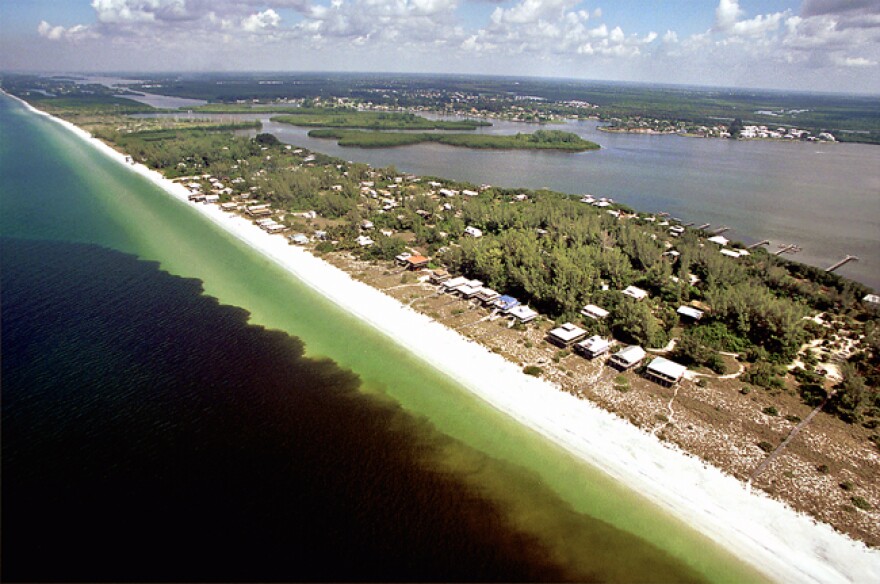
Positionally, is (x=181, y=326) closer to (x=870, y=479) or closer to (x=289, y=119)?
(x=870, y=479)

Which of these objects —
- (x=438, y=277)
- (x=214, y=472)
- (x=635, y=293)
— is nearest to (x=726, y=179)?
(x=635, y=293)

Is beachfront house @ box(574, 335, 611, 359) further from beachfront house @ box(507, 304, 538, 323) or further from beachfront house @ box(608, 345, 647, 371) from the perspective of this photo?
beachfront house @ box(507, 304, 538, 323)

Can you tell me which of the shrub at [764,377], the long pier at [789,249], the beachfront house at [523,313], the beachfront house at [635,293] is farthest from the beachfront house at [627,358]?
the long pier at [789,249]

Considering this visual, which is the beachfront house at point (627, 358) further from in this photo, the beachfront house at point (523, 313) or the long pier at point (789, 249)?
the long pier at point (789, 249)

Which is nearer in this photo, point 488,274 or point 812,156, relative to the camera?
point 488,274

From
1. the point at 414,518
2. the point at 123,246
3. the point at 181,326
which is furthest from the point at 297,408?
the point at 123,246

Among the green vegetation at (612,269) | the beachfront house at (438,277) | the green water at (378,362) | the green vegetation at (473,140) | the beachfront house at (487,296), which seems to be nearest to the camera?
the green water at (378,362)
